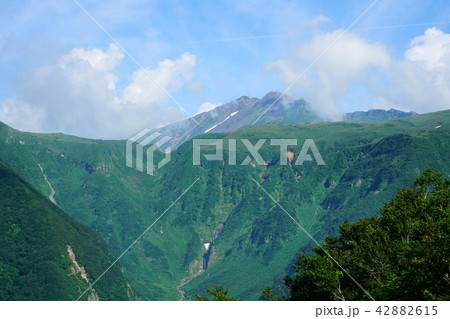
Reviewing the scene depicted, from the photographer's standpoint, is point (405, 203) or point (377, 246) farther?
point (405, 203)

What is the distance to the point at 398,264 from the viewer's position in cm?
3650

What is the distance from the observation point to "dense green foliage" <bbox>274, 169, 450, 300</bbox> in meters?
29.5

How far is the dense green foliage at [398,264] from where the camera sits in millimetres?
29469

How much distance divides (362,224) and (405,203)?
1036cm

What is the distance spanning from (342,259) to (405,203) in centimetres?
1306
